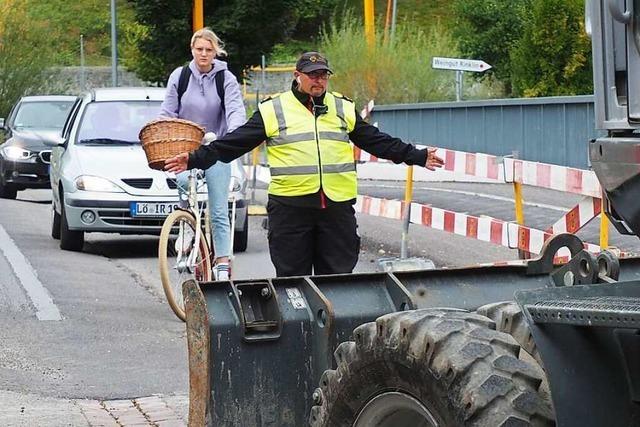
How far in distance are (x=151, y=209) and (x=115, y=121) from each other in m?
1.48

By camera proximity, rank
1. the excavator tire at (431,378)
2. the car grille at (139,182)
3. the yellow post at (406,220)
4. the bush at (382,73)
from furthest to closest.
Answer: the bush at (382,73) → the car grille at (139,182) → the yellow post at (406,220) → the excavator tire at (431,378)

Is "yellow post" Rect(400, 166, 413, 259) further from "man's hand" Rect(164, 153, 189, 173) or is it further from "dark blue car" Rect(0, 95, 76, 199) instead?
"dark blue car" Rect(0, 95, 76, 199)

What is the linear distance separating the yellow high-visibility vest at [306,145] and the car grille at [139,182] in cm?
704

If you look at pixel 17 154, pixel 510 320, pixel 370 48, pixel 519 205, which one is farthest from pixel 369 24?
pixel 510 320

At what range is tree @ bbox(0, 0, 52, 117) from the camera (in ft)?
177

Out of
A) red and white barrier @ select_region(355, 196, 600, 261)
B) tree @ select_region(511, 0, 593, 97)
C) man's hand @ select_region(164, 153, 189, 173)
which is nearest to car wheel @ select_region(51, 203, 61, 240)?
red and white barrier @ select_region(355, 196, 600, 261)

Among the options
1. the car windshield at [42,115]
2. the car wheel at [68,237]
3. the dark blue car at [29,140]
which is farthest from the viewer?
the car windshield at [42,115]

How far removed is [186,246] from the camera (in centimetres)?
1111

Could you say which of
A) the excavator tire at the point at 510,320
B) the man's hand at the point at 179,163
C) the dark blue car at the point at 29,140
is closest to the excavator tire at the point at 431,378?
the excavator tire at the point at 510,320

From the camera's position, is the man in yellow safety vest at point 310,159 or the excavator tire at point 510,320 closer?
the excavator tire at point 510,320

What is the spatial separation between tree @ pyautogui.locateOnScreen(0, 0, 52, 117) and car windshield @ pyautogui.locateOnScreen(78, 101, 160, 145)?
37094 millimetres

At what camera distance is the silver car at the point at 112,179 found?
14930 millimetres

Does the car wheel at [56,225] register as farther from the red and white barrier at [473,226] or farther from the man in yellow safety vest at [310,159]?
the man in yellow safety vest at [310,159]

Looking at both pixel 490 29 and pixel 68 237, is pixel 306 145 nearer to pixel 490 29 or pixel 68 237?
pixel 68 237
